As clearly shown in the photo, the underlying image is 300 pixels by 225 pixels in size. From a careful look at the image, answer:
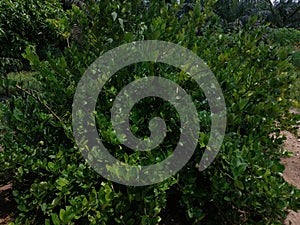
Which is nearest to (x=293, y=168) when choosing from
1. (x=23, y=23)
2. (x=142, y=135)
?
(x=142, y=135)

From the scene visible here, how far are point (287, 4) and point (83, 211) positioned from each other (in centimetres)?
2084

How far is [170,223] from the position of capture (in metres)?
1.85

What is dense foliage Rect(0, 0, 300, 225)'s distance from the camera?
1418mm

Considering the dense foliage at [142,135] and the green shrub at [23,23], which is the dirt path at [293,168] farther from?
the green shrub at [23,23]

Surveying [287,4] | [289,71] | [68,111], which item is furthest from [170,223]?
[287,4]

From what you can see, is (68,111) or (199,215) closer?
(199,215)

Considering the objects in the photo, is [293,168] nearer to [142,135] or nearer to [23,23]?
[142,135]

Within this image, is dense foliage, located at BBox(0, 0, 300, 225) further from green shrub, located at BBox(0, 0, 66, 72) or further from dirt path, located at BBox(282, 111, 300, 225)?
green shrub, located at BBox(0, 0, 66, 72)

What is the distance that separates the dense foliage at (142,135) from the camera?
4.65 feet

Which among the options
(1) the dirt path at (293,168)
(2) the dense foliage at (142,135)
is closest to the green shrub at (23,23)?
(2) the dense foliage at (142,135)

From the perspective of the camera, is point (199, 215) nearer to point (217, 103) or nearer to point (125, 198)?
point (125, 198)

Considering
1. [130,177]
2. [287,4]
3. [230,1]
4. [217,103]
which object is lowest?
[130,177]

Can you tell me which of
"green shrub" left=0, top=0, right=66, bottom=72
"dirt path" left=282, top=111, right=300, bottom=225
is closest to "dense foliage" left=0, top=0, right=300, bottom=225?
"dirt path" left=282, top=111, right=300, bottom=225

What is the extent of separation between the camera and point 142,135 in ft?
5.68
